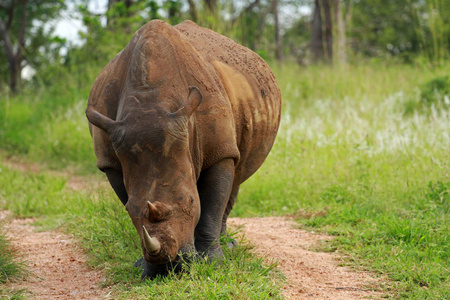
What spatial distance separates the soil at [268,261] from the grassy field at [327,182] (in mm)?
154

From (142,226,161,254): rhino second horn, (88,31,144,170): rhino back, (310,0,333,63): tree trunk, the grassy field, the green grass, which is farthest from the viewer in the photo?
(310,0,333,63): tree trunk

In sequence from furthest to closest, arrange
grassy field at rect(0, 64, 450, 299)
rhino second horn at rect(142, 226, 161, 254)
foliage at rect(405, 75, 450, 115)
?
foliage at rect(405, 75, 450, 115) → grassy field at rect(0, 64, 450, 299) → rhino second horn at rect(142, 226, 161, 254)

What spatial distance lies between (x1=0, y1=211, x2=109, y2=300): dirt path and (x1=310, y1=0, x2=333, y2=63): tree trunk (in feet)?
38.4

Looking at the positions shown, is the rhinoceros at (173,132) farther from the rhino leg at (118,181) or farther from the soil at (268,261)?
the soil at (268,261)

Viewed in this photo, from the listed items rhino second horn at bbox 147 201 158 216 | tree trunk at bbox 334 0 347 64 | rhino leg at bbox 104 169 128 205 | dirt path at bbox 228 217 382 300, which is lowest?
dirt path at bbox 228 217 382 300

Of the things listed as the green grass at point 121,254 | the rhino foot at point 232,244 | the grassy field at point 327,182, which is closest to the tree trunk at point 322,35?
the grassy field at point 327,182

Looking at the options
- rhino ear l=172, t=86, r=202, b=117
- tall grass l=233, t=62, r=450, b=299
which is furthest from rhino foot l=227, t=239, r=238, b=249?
rhino ear l=172, t=86, r=202, b=117

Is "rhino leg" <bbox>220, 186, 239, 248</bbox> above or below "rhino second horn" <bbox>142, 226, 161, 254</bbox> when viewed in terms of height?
below

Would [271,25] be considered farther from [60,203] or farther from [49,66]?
[60,203]

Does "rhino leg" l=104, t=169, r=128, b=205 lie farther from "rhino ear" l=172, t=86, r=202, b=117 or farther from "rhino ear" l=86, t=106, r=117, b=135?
"rhino ear" l=172, t=86, r=202, b=117

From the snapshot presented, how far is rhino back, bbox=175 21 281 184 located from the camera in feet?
14.5

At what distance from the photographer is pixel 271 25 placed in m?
25.7

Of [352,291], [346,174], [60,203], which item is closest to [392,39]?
[346,174]

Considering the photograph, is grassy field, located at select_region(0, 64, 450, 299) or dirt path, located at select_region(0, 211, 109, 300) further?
grassy field, located at select_region(0, 64, 450, 299)
